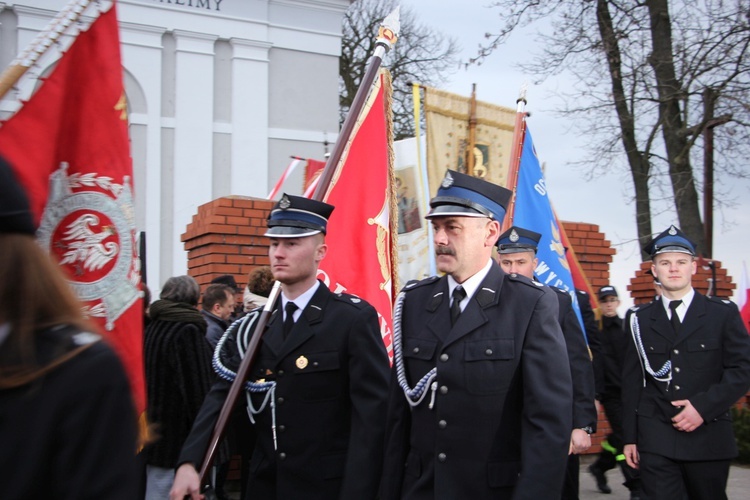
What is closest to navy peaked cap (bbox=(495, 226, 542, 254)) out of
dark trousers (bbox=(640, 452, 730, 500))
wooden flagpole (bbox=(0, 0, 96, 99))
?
dark trousers (bbox=(640, 452, 730, 500))

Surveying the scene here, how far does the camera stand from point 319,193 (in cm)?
435

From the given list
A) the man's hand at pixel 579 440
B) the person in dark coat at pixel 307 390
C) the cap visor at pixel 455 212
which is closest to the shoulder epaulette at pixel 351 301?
the person in dark coat at pixel 307 390

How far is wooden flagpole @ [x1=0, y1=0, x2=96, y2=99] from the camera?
2982 millimetres

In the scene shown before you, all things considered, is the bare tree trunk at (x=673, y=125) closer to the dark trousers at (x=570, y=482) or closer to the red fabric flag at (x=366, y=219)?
the dark trousers at (x=570, y=482)

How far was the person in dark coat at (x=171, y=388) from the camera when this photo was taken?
5031mm

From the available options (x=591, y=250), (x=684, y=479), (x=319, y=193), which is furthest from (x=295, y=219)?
(x=591, y=250)

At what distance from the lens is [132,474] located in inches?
59.3

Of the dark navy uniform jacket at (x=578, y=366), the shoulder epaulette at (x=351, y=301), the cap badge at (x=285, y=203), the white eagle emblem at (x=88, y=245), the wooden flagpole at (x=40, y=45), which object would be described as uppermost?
the wooden flagpole at (x=40, y=45)

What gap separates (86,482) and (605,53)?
1271 centimetres

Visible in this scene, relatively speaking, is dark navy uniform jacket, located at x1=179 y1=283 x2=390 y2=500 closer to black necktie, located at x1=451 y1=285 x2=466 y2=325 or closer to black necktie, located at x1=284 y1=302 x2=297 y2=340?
black necktie, located at x1=284 y1=302 x2=297 y2=340

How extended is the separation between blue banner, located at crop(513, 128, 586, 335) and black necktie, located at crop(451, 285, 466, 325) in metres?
2.93

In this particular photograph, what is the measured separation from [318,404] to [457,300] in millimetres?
754

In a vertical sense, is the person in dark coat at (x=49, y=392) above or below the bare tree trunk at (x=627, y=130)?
below

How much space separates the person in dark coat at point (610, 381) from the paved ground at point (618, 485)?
0.12 m
